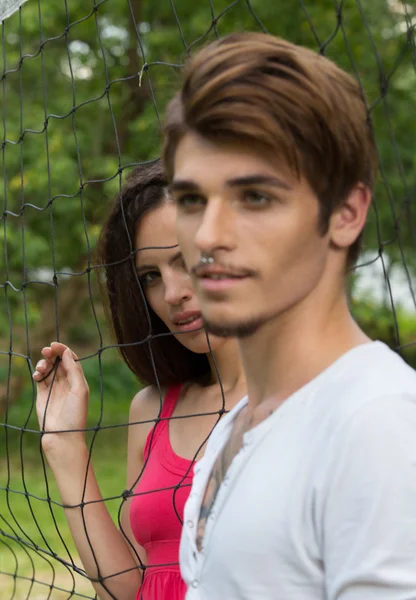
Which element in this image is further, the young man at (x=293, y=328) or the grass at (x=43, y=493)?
the grass at (x=43, y=493)

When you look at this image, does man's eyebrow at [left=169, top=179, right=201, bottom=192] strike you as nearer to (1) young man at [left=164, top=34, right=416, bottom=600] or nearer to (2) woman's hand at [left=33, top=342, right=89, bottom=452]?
(1) young man at [left=164, top=34, right=416, bottom=600]

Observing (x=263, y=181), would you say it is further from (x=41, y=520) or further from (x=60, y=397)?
(x=41, y=520)

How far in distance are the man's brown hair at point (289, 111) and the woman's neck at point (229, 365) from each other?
834 mm

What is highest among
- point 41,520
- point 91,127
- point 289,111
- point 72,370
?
point 91,127

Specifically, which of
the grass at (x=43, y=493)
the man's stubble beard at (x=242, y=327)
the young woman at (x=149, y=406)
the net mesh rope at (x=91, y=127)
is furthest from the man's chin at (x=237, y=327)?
the net mesh rope at (x=91, y=127)

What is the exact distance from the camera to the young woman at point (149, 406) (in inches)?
64.0

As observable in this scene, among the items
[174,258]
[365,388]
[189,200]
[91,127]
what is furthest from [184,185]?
[91,127]

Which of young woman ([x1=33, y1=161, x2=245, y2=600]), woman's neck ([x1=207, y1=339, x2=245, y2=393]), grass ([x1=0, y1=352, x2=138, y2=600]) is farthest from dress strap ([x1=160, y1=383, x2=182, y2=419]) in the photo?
grass ([x1=0, y1=352, x2=138, y2=600])

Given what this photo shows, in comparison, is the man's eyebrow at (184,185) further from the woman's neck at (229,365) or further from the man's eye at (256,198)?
the woman's neck at (229,365)

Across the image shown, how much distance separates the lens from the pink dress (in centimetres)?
159

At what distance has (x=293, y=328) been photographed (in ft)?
2.89

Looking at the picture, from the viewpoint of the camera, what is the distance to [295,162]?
83 cm

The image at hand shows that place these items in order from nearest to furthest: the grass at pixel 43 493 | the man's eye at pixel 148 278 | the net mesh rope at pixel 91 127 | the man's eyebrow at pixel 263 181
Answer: the man's eyebrow at pixel 263 181, the man's eye at pixel 148 278, the grass at pixel 43 493, the net mesh rope at pixel 91 127

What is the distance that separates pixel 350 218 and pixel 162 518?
0.89 meters
